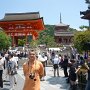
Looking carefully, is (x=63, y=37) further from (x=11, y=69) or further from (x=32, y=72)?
(x=32, y=72)

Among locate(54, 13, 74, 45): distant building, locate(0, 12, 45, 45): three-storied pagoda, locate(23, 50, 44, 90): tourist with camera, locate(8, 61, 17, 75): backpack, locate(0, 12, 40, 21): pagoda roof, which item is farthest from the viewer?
locate(54, 13, 74, 45): distant building

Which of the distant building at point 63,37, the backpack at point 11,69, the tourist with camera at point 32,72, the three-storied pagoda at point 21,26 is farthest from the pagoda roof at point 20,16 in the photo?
the tourist with camera at point 32,72

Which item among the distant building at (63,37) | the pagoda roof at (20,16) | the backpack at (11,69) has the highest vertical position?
the pagoda roof at (20,16)

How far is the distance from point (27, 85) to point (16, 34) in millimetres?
62818

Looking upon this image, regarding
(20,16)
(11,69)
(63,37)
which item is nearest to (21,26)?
(20,16)

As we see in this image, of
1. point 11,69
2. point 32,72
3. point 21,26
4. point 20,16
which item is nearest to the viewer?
point 32,72

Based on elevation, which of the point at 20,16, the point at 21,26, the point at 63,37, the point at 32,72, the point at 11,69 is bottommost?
the point at 11,69

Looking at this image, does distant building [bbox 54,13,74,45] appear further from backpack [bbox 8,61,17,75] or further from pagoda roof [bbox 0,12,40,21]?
backpack [bbox 8,61,17,75]

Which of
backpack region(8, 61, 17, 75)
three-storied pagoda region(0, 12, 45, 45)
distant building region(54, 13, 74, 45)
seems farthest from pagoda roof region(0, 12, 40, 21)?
backpack region(8, 61, 17, 75)

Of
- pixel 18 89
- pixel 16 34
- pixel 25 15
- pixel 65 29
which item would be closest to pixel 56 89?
pixel 18 89

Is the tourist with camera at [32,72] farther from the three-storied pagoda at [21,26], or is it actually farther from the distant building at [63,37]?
the distant building at [63,37]

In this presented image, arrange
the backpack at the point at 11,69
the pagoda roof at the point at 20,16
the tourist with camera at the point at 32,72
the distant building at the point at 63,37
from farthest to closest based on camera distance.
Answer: the distant building at the point at 63,37, the pagoda roof at the point at 20,16, the backpack at the point at 11,69, the tourist with camera at the point at 32,72

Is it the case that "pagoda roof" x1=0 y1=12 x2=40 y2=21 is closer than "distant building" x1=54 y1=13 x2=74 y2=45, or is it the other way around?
"pagoda roof" x1=0 y1=12 x2=40 y2=21

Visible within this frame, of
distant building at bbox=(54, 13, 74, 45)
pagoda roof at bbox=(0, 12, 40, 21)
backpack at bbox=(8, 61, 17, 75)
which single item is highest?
pagoda roof at bbox=(0, 12, 40, 21)
